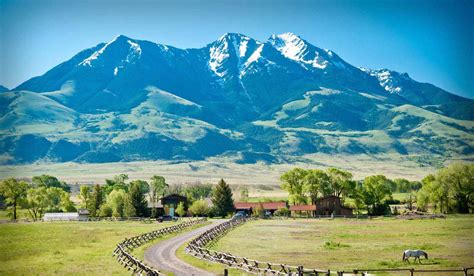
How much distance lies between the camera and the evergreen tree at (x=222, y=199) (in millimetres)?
146000

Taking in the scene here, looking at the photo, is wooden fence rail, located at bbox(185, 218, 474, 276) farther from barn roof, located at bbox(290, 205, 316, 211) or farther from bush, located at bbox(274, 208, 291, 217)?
bush, located at bbox(274, 208, 291, 217)

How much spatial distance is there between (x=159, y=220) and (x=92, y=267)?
8020 cm

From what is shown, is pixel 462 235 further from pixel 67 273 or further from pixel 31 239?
pixel 31 239

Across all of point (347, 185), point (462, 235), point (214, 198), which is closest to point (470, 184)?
point (347, 185)

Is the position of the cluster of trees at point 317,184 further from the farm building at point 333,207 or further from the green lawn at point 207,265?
the green lawn at point 207,265

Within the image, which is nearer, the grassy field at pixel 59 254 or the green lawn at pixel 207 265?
the green lawn at pixel 207 265

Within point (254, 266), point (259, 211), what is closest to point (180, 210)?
point (259, 211)

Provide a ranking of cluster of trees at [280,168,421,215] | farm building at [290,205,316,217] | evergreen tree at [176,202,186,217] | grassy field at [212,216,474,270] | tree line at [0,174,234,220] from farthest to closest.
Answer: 1. evergreen tree at [176,202,186,217]
2. farm building at [290,205,316,217]
3. cluster of trees at [280,168,421,215]
4. tree line at [0,174,234,220]
5. grassy field at [212,216,474,270]

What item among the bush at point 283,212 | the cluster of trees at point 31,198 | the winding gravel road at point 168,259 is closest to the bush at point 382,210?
the bush at point 283,212

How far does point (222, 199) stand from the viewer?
14612 centimetres

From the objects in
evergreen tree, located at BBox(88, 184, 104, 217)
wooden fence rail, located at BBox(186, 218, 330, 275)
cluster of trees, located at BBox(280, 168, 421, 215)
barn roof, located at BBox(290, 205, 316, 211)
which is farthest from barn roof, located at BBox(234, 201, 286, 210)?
wooden fence rail, located at BBox(186, 218, 330, 275)

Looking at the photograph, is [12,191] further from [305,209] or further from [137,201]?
[305,209]

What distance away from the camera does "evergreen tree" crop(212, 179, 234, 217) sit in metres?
146

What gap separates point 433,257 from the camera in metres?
48.1
